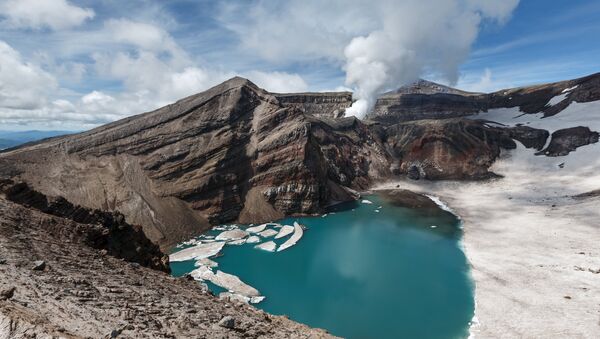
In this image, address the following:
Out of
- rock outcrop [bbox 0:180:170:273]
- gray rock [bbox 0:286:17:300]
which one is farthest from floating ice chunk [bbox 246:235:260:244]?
gray rock [bbox 0:286:17:300]

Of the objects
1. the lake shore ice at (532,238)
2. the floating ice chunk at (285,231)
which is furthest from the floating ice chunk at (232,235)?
the lake shore ice at (532,238)

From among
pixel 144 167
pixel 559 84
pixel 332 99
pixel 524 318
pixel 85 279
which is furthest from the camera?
pixel 332 99

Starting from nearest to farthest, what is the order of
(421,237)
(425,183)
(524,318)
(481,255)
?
(524,318), (481,255), (421,237), (425,183)

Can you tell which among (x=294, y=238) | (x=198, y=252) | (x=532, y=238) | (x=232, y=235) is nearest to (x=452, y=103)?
(x=532, y=238)

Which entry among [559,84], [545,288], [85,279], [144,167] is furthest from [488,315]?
[559,84]

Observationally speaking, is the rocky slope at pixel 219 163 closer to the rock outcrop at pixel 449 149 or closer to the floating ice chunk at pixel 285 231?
the rock outcrop at pixel 449 149

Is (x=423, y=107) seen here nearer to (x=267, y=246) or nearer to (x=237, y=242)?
(x=267, y=246)

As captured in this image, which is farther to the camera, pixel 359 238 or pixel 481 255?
pixel 359 238

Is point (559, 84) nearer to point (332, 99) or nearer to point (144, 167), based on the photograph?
point (332, 99)
